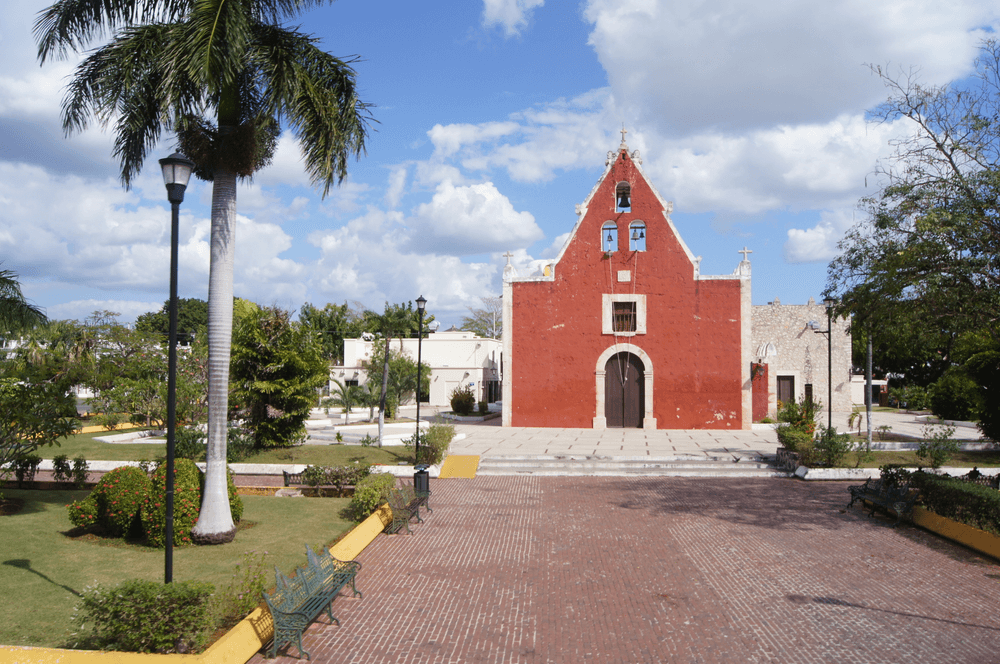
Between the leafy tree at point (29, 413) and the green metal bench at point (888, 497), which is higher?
the leafy tree at point (29, 413)

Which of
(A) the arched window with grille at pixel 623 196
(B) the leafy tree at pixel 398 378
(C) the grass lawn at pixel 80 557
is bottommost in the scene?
(C) the grass lawn at pixel 80 557

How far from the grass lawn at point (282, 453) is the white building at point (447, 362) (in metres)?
24.3

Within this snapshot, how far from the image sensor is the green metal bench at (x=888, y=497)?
454 inches

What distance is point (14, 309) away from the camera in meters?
10.7

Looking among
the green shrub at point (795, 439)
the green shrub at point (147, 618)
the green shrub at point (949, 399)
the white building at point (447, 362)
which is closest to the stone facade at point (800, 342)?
the green shrub at point (949, 399)

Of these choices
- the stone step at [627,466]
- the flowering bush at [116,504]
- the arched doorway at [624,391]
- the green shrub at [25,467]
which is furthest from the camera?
the arched doorway at [624,391]

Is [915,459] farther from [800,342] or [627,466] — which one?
[800,342]

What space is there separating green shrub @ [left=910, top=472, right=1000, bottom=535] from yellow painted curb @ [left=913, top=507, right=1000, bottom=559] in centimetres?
11

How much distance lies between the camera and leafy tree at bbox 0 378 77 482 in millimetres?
10562

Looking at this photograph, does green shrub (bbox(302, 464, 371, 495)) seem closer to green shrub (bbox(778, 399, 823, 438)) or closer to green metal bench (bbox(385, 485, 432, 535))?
green metal bench (bbox(385, 485, 432, 535))

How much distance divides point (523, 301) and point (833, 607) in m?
20.0

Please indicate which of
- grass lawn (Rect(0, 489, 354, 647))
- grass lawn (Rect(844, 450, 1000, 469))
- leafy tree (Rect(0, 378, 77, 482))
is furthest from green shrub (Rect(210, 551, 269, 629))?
grass lawn (Rect(844, 450, 1000, 469))

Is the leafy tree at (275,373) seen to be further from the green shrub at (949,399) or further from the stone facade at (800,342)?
the stone facade at (800,342)

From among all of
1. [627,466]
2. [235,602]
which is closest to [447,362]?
[627,466]
